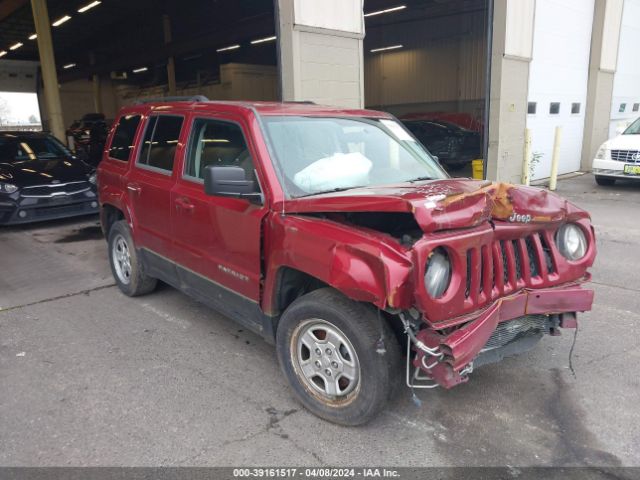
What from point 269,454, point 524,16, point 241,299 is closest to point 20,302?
point 241,299

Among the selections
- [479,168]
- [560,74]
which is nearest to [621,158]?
[479,168]

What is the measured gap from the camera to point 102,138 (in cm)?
2047

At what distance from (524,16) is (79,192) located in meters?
10.2

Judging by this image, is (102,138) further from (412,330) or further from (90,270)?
(412,330)

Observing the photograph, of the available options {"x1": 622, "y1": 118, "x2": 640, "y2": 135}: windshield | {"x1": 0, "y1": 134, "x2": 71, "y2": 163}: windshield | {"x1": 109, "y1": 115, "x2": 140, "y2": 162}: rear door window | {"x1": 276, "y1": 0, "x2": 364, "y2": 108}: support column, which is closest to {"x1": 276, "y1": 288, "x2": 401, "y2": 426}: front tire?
{"x1": 109, "y1": 115, "x2": 140, "y2": 162}: rear door window

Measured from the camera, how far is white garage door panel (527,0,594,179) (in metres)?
12.7

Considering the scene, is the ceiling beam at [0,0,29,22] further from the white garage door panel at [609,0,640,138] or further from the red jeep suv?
the white garage door panel at [609,0,640,138]

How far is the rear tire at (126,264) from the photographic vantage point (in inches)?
199

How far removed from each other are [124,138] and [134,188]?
80 cm

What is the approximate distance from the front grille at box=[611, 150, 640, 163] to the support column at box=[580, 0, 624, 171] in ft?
13.9

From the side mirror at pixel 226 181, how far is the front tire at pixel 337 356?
0.80m

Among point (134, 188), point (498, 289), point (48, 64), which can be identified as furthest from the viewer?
point (48, 64)

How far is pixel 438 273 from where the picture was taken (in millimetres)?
2635

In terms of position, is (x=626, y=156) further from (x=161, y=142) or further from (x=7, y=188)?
(x=7, y=188)
